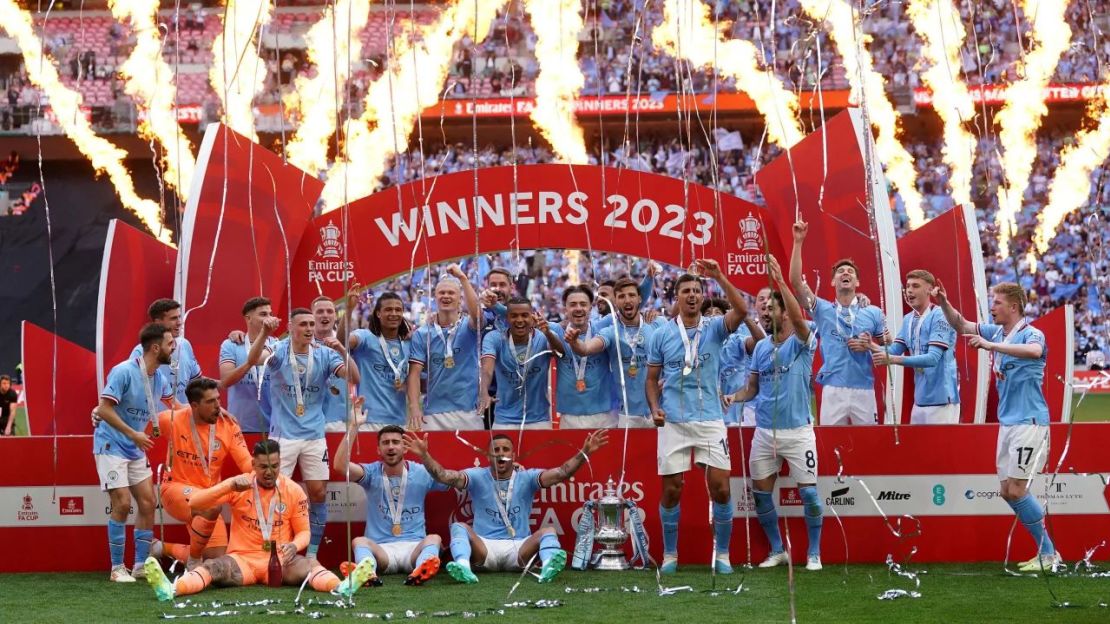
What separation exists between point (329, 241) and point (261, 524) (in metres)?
4.01

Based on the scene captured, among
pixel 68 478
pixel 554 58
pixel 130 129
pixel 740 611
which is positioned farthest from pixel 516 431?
pixel 130 129

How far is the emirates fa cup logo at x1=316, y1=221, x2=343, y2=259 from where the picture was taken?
11.3 m

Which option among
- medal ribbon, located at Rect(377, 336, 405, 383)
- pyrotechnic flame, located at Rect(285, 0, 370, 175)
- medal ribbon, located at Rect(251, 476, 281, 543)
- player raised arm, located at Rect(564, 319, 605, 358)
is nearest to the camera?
medal ribbon, located at Rect(251, 476, 281, 543)

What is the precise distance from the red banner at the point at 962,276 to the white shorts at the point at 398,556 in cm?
445

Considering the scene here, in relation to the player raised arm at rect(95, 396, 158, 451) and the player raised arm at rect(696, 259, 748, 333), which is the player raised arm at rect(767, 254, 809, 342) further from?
the player raised arm at rect(95, 396, 158, 451)

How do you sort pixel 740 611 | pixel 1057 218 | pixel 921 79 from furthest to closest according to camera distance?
pixel 921 79 → pixel 1057 218 → pixel 740 611

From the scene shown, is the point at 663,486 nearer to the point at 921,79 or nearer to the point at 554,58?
the point at 554,58

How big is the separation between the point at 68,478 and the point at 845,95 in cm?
2271

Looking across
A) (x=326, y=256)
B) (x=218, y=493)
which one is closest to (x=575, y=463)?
(x=218, y=493)

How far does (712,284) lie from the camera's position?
77.4ft

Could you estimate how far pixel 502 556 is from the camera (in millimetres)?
8250

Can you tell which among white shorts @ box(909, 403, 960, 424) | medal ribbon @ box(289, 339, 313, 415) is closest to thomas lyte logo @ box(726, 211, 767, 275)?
white shorts @ box(909, 403, 960, 424)

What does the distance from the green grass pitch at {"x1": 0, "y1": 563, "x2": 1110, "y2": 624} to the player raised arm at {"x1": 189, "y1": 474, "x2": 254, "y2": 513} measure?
0.57m

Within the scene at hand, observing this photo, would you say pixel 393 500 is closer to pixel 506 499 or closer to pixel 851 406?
pixel 506 499
